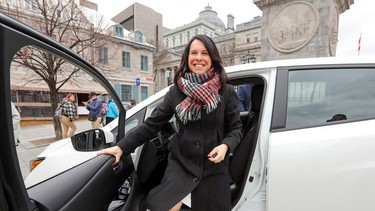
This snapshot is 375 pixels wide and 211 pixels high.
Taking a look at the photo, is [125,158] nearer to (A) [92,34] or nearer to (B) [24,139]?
(B) [24,139]

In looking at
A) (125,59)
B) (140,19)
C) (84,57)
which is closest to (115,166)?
(84,57)

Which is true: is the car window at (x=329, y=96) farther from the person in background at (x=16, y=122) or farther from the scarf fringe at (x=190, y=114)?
the person in background at (x=16, y=122)

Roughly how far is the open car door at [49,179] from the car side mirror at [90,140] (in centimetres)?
12

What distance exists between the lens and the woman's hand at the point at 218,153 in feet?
4.29

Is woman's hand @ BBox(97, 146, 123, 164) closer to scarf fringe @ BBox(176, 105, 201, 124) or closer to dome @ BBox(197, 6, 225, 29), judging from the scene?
scarf fringe @ BBox(176, 105, 201, 124)

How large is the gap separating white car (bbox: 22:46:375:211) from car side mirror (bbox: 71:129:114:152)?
0.03 feet

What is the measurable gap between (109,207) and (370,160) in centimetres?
167

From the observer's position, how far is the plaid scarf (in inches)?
55.6

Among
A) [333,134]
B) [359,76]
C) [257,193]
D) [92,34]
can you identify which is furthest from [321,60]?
[92,34]

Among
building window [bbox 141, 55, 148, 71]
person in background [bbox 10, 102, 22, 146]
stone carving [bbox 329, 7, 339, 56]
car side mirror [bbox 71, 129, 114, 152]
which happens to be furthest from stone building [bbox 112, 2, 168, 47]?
person in background [bbox 10, 102, 22, 146]

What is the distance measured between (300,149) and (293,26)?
35.5 feet

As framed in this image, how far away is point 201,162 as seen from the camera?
1.47 m

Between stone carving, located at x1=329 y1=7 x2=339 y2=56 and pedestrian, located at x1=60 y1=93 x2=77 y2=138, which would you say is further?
stone carving, located at x1=329 y1=7 x2=339 y2=56

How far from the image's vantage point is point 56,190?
1041 mm
